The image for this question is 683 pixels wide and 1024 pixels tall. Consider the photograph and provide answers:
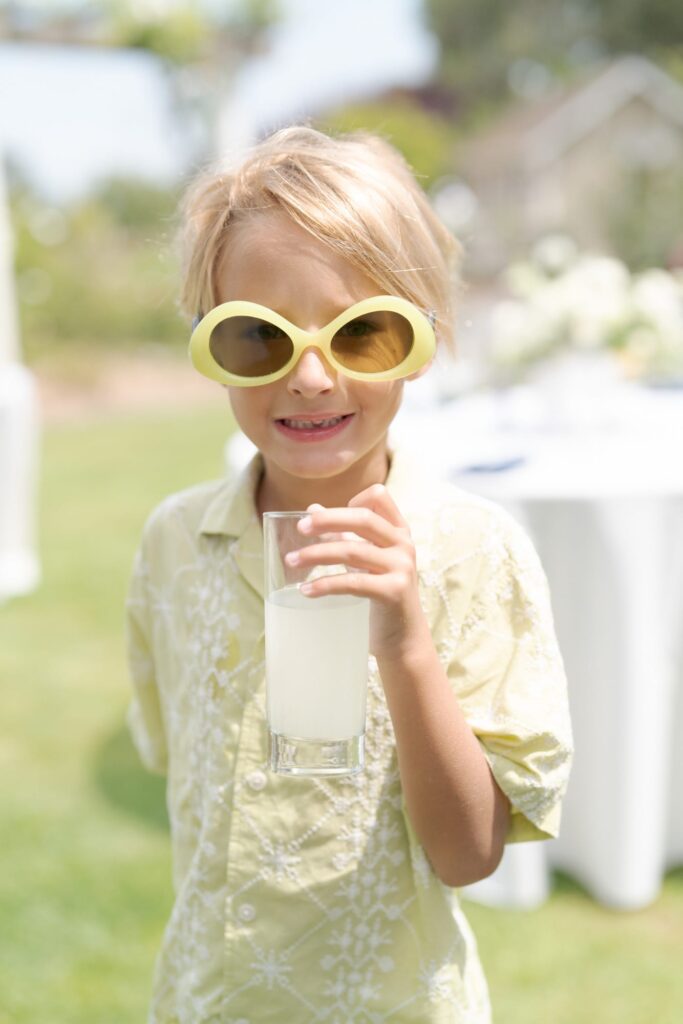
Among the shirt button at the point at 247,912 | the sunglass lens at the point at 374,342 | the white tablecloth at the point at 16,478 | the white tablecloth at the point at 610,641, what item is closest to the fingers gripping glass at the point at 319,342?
the sunglass lens at the point at 374,342

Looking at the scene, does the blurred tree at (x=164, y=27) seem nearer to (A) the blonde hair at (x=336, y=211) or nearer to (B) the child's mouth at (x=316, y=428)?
(A) the blonde hair at (x=336, y=211)

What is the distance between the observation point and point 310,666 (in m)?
1.17

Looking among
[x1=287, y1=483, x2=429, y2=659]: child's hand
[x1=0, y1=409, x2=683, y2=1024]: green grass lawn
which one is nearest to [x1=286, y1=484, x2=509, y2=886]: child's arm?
[x1=287, y1=483, x2=429, y2=659]: child's hand

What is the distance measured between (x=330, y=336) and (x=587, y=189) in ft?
128

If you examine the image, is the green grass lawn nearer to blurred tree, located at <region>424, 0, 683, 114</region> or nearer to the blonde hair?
the blonde hair

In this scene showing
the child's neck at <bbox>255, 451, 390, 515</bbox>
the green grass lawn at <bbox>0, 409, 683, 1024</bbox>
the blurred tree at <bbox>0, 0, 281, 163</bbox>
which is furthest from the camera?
the blurred tree at <bbox>0, 0, 281, 163</bbox>

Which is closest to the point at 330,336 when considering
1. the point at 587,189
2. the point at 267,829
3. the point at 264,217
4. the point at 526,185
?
the point at 264,217

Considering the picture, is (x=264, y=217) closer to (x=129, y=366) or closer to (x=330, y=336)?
(x=330, y=336)

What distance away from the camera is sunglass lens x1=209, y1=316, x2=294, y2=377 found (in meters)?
1.24

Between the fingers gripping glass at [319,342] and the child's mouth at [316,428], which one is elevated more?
the fingers gripping glass at [319,342]

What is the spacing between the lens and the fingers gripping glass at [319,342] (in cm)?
122

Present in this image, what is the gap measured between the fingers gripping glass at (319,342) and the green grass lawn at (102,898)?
1.98 m

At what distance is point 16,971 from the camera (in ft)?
9.60

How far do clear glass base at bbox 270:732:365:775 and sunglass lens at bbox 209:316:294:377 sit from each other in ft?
1.32
